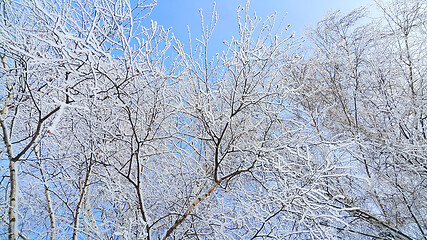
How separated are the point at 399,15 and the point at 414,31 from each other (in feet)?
1.37

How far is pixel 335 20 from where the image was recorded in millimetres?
5340

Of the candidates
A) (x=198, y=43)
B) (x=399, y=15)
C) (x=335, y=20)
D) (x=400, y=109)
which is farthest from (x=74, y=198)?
(x=399, y=15)

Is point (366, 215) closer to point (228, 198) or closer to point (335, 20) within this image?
point (228, 198)

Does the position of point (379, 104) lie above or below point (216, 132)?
above

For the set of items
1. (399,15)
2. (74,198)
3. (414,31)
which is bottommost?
(74,198)

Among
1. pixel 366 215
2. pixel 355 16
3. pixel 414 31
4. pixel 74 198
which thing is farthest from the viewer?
pixel 355 16

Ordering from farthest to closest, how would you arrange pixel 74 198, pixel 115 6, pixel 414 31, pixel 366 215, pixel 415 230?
1. pixel 414 31
2. pixel 366 215
3. pixel 415 230
4. pixel 74 198
5. pixel 115 6

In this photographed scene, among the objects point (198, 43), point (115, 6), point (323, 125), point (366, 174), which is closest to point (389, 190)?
point (366, 174)

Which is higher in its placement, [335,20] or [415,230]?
[335,20]

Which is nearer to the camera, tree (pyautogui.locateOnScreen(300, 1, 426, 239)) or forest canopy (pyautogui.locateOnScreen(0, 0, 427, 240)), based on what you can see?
forest canopy (pyautogui.locateOnScreen(0, 0, 427, 240))

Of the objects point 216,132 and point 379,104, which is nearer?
point 216,132

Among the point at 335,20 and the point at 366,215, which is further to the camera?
the point at 335,20

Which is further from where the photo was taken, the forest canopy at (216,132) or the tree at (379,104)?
the tree at (379,104)

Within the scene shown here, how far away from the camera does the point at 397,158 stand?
3.62 meters
